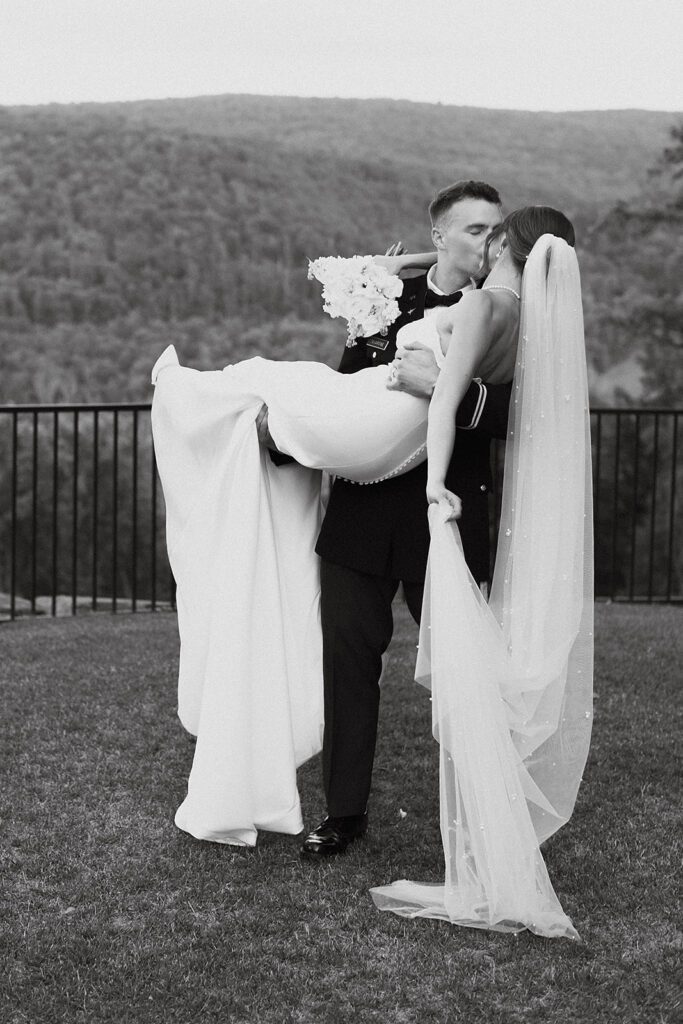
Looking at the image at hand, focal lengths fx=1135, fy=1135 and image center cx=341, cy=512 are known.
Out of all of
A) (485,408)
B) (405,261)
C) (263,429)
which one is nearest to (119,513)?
(405,261)

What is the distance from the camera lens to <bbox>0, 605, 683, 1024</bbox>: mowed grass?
2631 millimetres

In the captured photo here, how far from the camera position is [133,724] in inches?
192

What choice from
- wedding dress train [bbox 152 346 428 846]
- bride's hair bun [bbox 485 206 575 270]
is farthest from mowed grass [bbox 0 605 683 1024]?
bride's hair bun [bbox 485 206 575 270]

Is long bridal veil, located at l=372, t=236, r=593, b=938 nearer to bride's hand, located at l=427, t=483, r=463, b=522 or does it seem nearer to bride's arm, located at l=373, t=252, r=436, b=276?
bride's hand, located at l=427, t=483, r=463, b=522

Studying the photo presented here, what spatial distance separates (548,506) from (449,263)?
88 centimetres

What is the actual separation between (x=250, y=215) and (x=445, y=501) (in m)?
27.6

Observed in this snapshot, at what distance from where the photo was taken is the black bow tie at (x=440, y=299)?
349 cm

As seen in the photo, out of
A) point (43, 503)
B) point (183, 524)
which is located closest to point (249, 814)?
point (183, 524)

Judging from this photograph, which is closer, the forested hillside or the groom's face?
the groom's face

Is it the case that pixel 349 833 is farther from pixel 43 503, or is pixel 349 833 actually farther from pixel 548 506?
pixel 43 503

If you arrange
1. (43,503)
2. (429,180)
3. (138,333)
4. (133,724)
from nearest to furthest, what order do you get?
(133,724)
(43,503)
(138,333)
(429,180)

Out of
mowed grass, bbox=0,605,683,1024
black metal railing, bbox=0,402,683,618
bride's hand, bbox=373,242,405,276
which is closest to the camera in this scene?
mowed grass, bbox=0,605,683,1024

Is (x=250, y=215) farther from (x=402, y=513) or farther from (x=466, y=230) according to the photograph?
(x=402, y=513)

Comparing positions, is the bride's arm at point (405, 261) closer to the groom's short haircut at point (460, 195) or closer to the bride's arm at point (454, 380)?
the groom's short haircut at point (460, 195)
